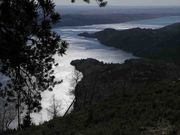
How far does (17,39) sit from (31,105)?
4.65 meters

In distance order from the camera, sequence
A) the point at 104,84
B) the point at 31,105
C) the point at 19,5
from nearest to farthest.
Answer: the point at 19,5
the point at 31,105
the point at 104,84

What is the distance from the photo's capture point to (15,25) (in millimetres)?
15727

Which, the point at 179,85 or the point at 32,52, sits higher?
the point at 32,52

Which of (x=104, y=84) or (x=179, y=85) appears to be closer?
(x=179, y=85)

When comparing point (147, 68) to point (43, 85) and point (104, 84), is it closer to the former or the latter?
point (104, 84)

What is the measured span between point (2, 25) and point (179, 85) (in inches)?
480

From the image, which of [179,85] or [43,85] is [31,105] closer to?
[43,85]

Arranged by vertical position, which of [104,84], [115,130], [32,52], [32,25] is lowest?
[104,84]

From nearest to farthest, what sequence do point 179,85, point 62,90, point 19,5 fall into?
point 19,5 → point 179,85 → point 62,90

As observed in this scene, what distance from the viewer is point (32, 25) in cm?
1617

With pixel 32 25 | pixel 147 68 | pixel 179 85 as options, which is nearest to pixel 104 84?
pixel 147 68

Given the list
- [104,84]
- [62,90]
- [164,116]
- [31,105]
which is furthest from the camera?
[104,84]

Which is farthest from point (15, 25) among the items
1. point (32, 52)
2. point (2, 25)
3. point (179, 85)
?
point (179, 85)

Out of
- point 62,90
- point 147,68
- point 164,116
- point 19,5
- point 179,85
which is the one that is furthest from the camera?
point 147,68
